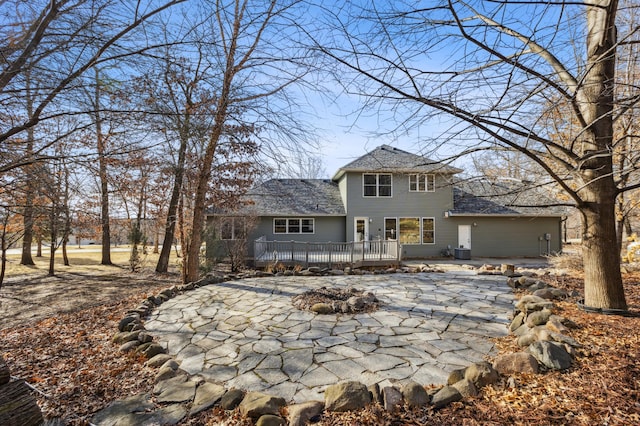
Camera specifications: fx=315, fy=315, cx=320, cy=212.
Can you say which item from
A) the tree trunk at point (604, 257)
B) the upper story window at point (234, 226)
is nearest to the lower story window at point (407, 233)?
the upper story window at point (234, 226)

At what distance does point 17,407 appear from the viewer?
7.39 feet

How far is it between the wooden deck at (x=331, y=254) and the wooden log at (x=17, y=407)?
378 inches

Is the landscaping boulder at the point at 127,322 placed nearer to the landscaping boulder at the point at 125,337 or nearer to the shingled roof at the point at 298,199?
the landscaping boulder at the point at 125,337

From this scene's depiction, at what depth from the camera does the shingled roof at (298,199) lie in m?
Result: 16.0

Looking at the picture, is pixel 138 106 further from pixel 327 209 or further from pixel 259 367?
pixel 327 209

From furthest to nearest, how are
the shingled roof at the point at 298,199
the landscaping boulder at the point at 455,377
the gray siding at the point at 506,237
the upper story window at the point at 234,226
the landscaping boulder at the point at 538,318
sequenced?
the gray siding at the point at 506,237
the shingled roof at the point at 298,199
the upper story window at the point at 234,226
the landscaping boulder at the point at 538,318
the landscaping boulder at the point at 455,377

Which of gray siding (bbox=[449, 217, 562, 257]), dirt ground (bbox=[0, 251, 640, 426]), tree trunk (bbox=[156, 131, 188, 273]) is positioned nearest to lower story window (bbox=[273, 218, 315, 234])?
tree trunk (bbox=[156, 131, 188, 273])

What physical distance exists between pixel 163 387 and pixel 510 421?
2897mm

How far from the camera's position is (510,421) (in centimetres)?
217

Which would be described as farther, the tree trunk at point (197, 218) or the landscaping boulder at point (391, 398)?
the tree trunk at point (197, 218)

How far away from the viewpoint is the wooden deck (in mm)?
12242

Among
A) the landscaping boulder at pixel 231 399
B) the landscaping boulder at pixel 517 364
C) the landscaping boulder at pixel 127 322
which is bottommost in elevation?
the landscaping boulder at pixel 231 399

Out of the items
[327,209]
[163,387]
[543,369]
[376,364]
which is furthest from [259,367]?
[327,209]

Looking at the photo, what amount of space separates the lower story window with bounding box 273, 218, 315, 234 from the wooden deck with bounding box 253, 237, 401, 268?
3.29 m
